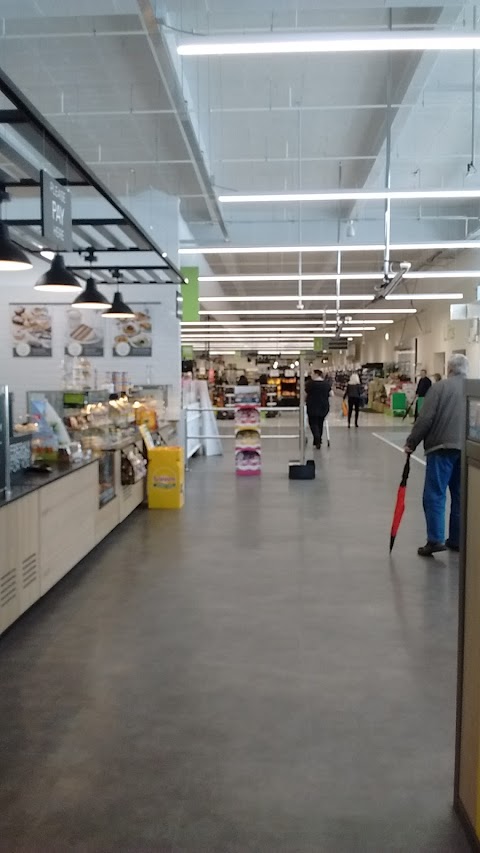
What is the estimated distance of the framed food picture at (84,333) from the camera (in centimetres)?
1203

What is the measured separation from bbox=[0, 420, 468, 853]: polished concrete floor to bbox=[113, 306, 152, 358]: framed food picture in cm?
596

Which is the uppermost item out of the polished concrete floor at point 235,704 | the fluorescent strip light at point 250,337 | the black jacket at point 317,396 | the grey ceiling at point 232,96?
the grey ceiling at point 232,96

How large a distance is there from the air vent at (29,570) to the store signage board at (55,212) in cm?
201

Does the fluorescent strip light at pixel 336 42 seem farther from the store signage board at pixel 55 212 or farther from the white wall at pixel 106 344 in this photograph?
the white wall at pixel 106 344

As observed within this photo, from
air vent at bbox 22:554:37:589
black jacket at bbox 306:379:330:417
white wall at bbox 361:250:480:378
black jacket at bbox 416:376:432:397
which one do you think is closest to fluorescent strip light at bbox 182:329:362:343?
white wall at bbox 361:250:480:378

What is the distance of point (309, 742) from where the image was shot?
10.3 ft

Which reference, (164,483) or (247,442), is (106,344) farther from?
(164,483)

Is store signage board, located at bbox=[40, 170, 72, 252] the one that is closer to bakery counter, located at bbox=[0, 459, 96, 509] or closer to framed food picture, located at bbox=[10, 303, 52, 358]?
bakery counter, located at bbox=[0, 459, 96, 509]

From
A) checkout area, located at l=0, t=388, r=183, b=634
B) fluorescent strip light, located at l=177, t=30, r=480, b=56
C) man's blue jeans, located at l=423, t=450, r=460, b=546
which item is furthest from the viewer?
man's blue jeans, located at l=423, t=450, r=460, b=546

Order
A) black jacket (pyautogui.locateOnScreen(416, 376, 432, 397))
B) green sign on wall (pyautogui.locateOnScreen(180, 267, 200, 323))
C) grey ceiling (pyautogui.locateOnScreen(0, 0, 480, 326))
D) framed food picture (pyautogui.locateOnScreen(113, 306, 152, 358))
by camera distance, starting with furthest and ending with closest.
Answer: black jacket (pyautogui.locateOnScreen(416, 376, 432, 397)), green sign on wall (pyautogui.locateOnScreen(180, 267, 200, 323)), framed food picture (pyautogui.locateOnScreen(113, 306, 152, 358)), grey ceiling (pyautogui.locateOnScreen(0, 0, 480, 326))

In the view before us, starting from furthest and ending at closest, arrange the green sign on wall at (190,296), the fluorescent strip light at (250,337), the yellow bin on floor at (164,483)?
the fluorescent strip light at (250,337) < the green sign on wall at (190,296) < the yellow bin on floor at (164,483)

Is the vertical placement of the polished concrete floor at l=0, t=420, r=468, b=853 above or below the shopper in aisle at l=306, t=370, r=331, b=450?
below

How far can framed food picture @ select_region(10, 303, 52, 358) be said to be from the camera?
39.4ft

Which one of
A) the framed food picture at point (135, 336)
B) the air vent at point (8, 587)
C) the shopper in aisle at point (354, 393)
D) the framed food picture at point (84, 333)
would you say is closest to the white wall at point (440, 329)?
the shopper in aisle at point (354, 393)
